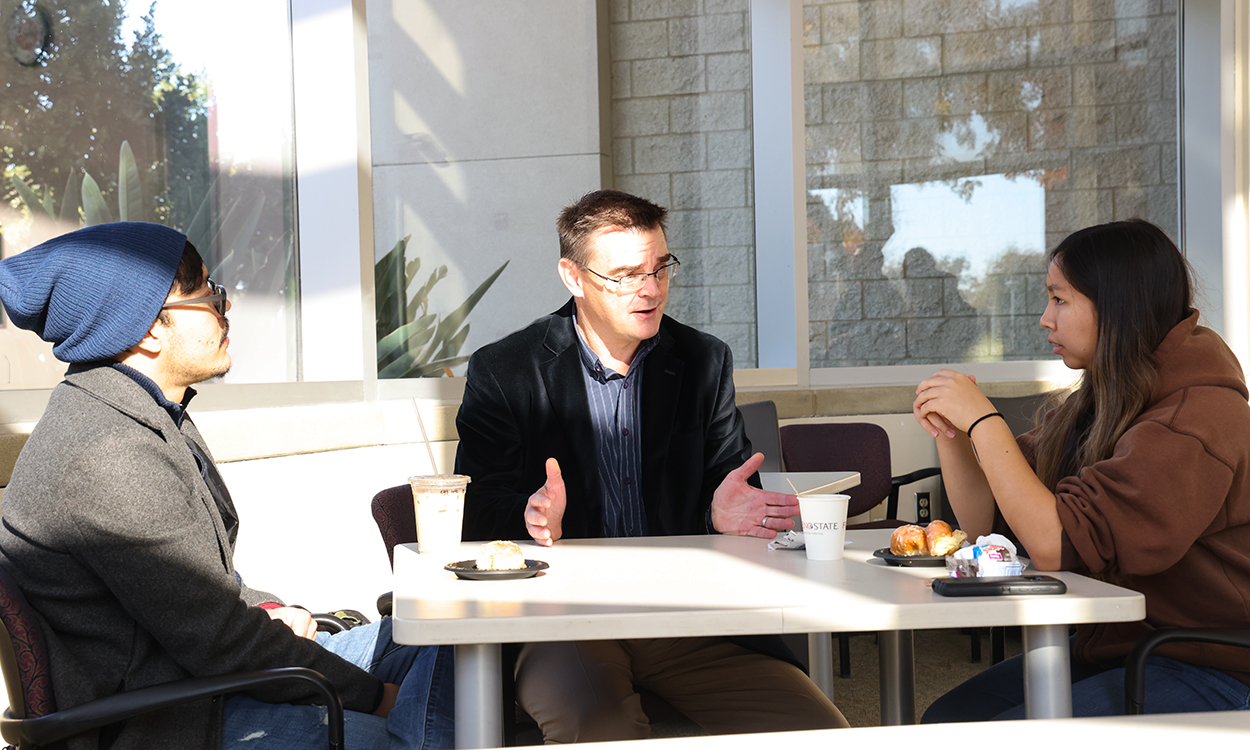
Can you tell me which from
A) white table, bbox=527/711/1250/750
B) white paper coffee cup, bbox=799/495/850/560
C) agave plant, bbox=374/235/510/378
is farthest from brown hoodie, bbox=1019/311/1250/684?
agave plant, bbox=374/235/510/378

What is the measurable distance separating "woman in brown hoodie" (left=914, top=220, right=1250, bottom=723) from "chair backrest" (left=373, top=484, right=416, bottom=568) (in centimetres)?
110

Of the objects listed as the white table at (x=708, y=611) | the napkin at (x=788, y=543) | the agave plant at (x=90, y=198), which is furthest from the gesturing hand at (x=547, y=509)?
the agave plant at (x=90, y=198)

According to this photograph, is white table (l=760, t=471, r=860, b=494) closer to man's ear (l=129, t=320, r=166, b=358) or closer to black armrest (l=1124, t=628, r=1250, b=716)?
black armrest (l=1124, t=628, r=1250, b=716)

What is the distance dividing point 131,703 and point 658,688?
94cm

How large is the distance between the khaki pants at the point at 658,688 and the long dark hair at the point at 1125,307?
0.67 meters

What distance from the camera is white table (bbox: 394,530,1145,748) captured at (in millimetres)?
1188

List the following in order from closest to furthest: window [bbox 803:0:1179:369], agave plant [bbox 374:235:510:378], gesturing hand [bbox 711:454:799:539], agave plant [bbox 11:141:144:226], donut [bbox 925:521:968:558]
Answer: donut [bbox 925:521:968:558] → gesturing hand [bbox 711:454:799:539] → agave plant [bbox 11:141:144:226] → agave plant [bbox 374:235:510:378] → window [bbox 803:0:1179:369]

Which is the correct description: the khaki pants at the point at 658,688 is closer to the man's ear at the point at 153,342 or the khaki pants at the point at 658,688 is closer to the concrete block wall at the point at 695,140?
the man's ear at the point at 153,342

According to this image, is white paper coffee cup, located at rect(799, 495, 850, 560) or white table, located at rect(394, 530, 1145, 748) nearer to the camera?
white table, located at rect(394, 530, 1145, 748)

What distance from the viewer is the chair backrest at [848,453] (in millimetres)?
3727

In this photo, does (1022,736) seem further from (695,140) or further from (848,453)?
(695,140)

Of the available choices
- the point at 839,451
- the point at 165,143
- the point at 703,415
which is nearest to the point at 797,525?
the point at 703,415

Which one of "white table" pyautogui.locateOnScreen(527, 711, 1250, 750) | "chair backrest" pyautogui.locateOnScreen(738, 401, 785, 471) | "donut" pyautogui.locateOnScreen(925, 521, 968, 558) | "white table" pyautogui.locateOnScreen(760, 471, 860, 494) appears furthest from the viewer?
"chair backrest" pyautogui.locateOnScreen(738, 401, 785, 471)

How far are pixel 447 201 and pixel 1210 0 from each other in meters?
3.78
